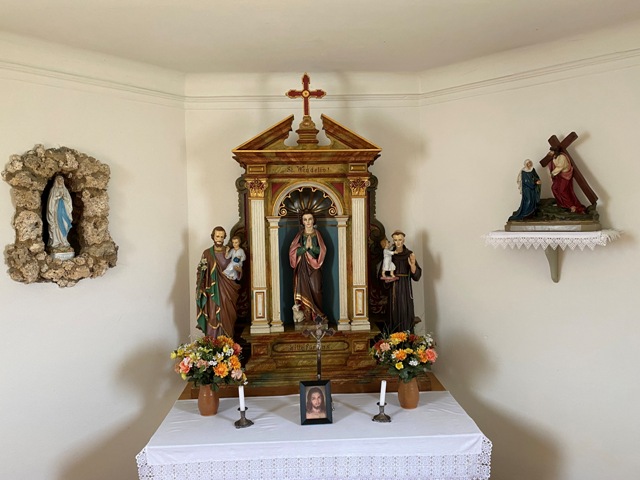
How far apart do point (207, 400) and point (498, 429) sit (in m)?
2.23

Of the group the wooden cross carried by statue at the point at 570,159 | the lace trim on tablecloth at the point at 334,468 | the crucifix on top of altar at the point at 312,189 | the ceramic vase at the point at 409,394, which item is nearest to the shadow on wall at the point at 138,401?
the crucifix on top of altar at the point at 312,189

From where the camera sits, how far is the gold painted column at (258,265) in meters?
3.73

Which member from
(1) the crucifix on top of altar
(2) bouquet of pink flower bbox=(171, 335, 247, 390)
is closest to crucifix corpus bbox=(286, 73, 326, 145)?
(1) the crucifix on top of altar

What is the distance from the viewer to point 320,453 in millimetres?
2926

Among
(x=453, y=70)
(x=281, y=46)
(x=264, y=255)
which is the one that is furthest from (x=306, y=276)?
(x=453, y=70)

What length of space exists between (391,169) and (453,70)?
937mm

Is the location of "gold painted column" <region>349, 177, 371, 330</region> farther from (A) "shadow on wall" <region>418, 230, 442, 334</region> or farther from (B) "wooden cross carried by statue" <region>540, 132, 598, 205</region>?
(B) "wooden cross carried by statue" <region>540, 132, 598, 205</region>

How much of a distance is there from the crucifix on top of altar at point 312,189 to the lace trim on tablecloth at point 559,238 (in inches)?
40.2

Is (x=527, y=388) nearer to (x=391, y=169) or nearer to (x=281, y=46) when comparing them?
(x=391, y=169)

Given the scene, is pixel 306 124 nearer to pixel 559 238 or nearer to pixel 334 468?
pixel 559 238

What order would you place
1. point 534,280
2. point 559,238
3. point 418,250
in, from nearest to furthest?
point 559,238 → point 534,280 → point 418,250

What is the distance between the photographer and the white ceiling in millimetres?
2926

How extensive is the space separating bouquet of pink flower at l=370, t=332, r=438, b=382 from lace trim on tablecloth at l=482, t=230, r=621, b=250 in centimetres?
85

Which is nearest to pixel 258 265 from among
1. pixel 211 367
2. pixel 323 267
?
pixel 323 267
